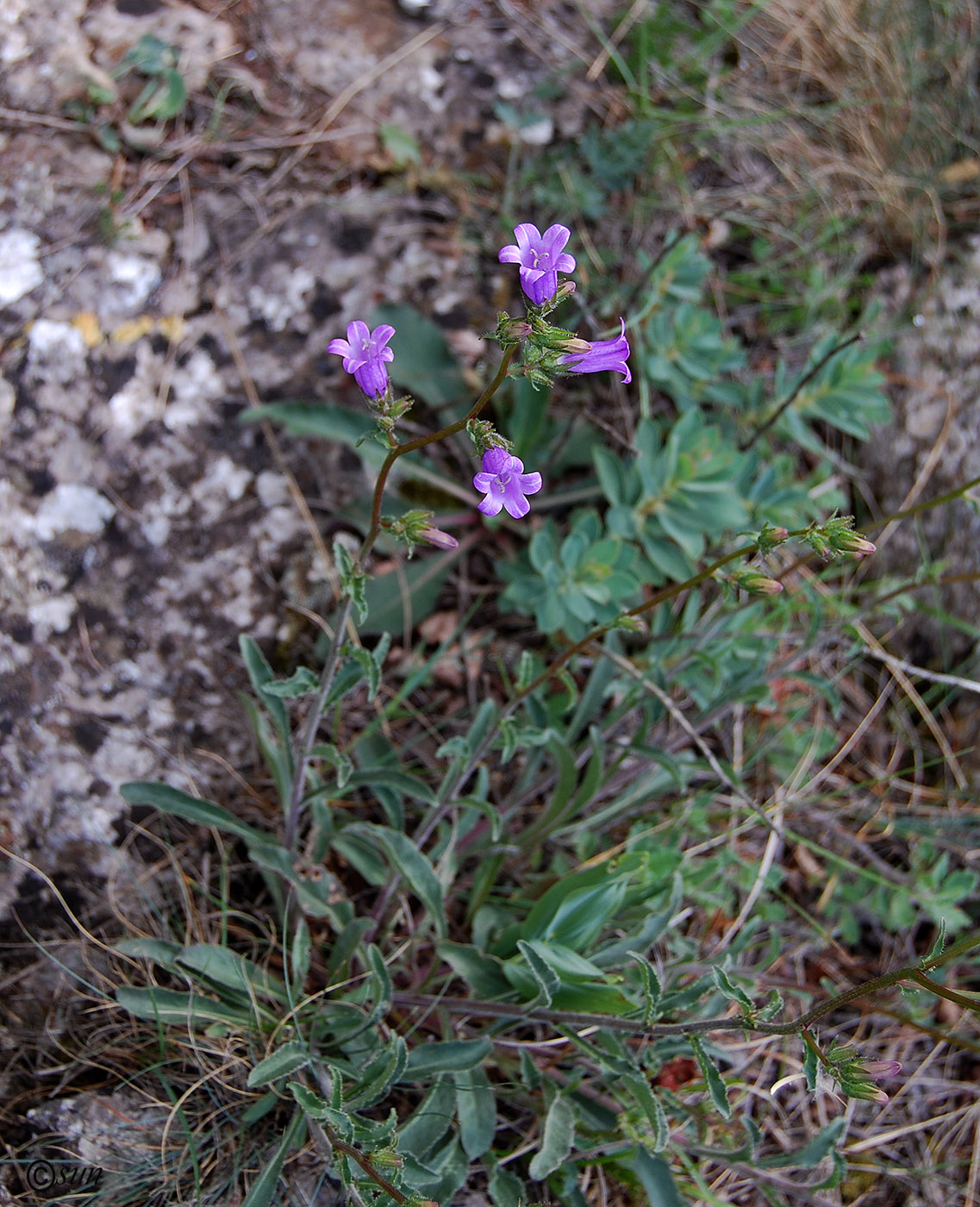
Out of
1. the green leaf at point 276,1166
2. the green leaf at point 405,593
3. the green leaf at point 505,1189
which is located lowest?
the green leaf at point 505,1189

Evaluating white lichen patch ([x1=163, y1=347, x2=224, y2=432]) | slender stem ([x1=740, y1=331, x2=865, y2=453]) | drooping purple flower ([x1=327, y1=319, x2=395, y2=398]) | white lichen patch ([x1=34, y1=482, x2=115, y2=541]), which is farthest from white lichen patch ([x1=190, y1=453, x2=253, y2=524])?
slender stem ([x1=740, y1=331, x2=865, y2=453])

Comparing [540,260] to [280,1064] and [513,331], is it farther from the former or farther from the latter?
[280,1064]

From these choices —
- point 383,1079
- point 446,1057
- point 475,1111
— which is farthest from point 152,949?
point 475,1111

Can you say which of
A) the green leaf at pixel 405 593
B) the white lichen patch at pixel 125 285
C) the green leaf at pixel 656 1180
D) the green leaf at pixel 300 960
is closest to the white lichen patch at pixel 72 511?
the white lichen patch at pixel 125 285

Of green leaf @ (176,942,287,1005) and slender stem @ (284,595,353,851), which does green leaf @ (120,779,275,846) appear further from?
green leaf @ (176,942,287,1005)

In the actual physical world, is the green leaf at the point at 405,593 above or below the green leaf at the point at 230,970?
above

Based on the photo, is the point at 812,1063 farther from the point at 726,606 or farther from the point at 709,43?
the point at 709,43

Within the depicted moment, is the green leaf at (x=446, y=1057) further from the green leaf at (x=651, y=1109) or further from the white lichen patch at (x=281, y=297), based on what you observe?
the white lichen patch at (x=281, y=297)

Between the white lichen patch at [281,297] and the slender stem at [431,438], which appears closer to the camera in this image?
the slender stem at [431,438]
